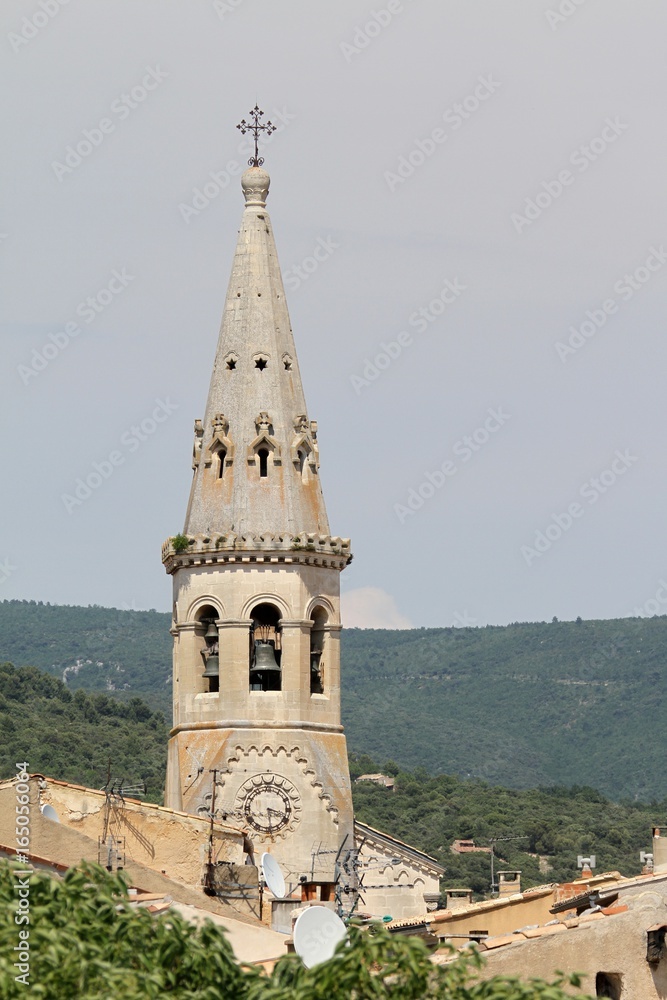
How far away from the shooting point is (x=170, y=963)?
28484mm

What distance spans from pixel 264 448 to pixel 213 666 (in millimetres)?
4383

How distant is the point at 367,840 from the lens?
5331 cm

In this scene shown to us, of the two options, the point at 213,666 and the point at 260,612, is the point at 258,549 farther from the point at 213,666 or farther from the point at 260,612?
the point at 213,666

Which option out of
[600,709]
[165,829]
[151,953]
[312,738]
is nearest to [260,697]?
[312,738]

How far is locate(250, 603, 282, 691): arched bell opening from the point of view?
52.7 metres

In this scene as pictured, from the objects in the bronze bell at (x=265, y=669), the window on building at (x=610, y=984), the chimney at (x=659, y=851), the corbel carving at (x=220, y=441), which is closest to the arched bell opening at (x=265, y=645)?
the bronze bell at (x=265, y=669)

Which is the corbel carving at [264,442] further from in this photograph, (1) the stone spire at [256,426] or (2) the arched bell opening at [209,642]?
(2) the arched bell opening at [209,642]

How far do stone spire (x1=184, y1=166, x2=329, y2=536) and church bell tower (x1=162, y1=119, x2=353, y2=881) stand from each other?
3cm

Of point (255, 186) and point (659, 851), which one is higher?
point (255, 186)

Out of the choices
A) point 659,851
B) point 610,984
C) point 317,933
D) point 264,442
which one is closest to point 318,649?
point 264,442

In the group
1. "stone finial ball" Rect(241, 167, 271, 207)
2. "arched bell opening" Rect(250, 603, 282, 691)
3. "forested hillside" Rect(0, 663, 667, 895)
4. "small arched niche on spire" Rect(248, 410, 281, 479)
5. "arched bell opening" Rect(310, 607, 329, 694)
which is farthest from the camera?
"forested hillside" Rect(0, 663, 667, 895)

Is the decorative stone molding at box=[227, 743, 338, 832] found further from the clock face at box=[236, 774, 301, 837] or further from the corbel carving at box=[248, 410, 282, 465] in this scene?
the corbel carving at box=[248, 410, 282, 465]

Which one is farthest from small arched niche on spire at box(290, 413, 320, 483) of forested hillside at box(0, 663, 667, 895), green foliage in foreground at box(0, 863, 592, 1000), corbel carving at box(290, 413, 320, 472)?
forested hillside at box(0, 663, 667, 895)

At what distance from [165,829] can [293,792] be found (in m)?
5.30
